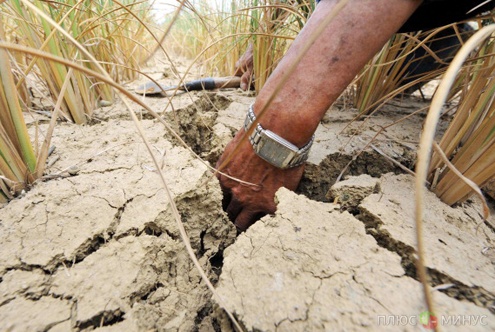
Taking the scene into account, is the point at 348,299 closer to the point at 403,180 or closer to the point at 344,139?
the point at 403,180

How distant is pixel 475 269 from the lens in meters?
0.45

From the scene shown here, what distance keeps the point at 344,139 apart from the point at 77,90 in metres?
1.07

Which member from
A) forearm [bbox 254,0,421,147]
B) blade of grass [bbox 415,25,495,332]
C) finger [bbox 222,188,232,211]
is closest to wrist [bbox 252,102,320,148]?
forearm [bbox 254,0,421,147]

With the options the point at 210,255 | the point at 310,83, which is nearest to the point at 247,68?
the point at 310,83

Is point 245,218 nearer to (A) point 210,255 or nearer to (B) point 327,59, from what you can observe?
(A) point 210,255

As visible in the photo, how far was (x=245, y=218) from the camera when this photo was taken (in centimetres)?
82

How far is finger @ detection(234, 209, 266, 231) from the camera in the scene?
82 centimetres

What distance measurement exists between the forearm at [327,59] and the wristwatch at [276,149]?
27 millimetres

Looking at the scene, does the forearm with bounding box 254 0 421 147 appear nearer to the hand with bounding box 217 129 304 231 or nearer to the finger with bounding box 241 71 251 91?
the hand with bounding box 217 129 304 231

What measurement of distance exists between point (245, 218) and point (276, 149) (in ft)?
0.90

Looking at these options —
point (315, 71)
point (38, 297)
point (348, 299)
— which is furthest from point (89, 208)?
point (315, 71)

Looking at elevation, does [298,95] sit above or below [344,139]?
above

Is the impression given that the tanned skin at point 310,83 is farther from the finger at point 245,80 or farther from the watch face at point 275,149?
the finger at point 245,80

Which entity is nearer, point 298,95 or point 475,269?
point 475,269
